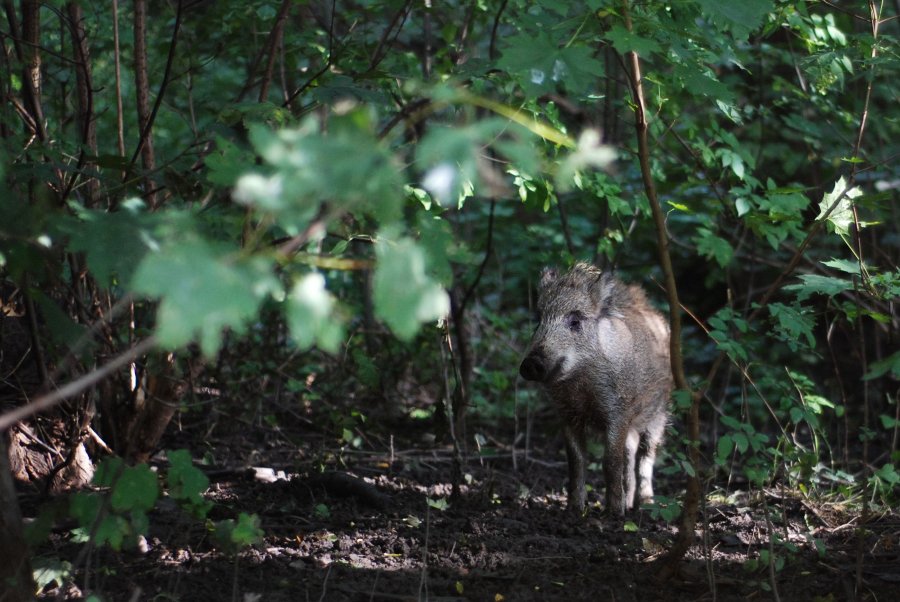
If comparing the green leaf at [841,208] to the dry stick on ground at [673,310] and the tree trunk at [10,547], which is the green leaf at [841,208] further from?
the tree trunk at [10,547]

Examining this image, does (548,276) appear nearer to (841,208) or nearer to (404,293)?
(841,208)

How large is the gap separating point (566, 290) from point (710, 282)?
2890 mm

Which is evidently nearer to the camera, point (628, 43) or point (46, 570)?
point (628, 43)

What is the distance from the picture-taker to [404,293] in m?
1.89

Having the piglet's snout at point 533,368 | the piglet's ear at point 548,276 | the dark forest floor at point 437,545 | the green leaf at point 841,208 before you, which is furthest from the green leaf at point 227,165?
the piglet's ear at point 548,276

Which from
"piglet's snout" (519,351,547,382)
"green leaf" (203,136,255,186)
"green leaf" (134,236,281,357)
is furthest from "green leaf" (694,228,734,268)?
"green leaf" (134,236,281,357)

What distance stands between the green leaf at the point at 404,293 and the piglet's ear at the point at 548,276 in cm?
408

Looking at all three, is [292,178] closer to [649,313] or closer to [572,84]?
[572,84]

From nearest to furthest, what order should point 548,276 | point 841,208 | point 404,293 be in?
point 404,293 → point 841,208 → point 548,276

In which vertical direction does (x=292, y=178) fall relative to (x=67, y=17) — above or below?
below

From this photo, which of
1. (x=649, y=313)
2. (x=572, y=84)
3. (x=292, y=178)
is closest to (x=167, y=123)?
(x=649, y=313)

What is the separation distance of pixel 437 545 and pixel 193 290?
9.75 ft

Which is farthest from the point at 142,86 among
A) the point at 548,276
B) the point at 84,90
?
the point at 548,276

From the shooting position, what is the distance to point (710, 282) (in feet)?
27.2
